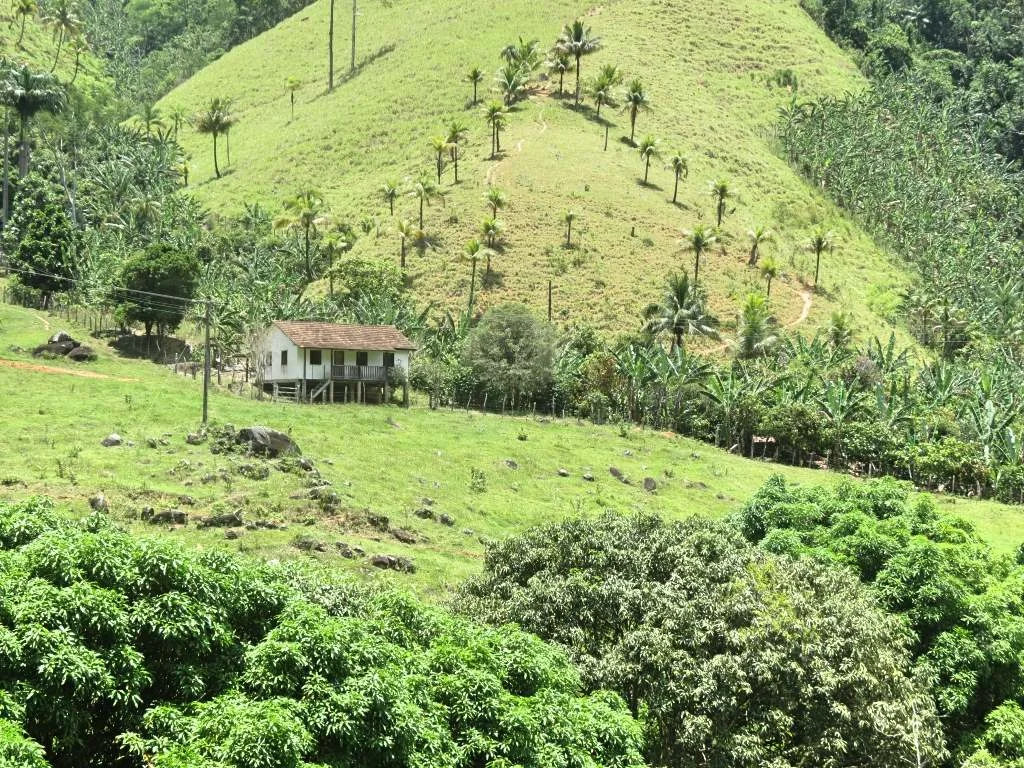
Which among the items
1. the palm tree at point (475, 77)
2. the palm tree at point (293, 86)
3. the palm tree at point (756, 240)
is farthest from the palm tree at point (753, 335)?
the palm tree at point (293, 86)

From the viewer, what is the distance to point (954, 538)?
35.4 meters

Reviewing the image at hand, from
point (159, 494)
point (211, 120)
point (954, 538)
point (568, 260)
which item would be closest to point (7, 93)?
point (211, 120)

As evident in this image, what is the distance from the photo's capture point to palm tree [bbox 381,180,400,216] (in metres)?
119

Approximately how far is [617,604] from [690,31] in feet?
511

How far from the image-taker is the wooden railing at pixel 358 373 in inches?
3041

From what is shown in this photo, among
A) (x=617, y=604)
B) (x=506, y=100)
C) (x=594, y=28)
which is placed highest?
(x=594, y=28)

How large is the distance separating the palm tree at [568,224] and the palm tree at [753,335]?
25424 millimetres

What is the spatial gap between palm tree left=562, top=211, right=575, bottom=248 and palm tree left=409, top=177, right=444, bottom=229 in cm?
1404

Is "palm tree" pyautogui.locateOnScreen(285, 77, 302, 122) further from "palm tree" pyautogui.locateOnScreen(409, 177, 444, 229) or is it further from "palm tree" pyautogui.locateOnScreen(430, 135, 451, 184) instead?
"palm tree" pyautogui.locateOnScreen(409, 177, 444, 229)

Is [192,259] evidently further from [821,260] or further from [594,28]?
[594,28]

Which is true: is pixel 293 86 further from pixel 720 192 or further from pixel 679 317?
pixel 679 317

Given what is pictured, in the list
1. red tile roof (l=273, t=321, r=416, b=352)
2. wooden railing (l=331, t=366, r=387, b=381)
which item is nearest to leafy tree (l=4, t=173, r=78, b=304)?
red tile roof (l=273, t=321, r=416, b=352)

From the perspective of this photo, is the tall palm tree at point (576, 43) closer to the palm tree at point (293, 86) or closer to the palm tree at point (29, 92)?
the palm tree at point (293, 86)

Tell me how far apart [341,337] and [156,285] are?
59.9 ft
